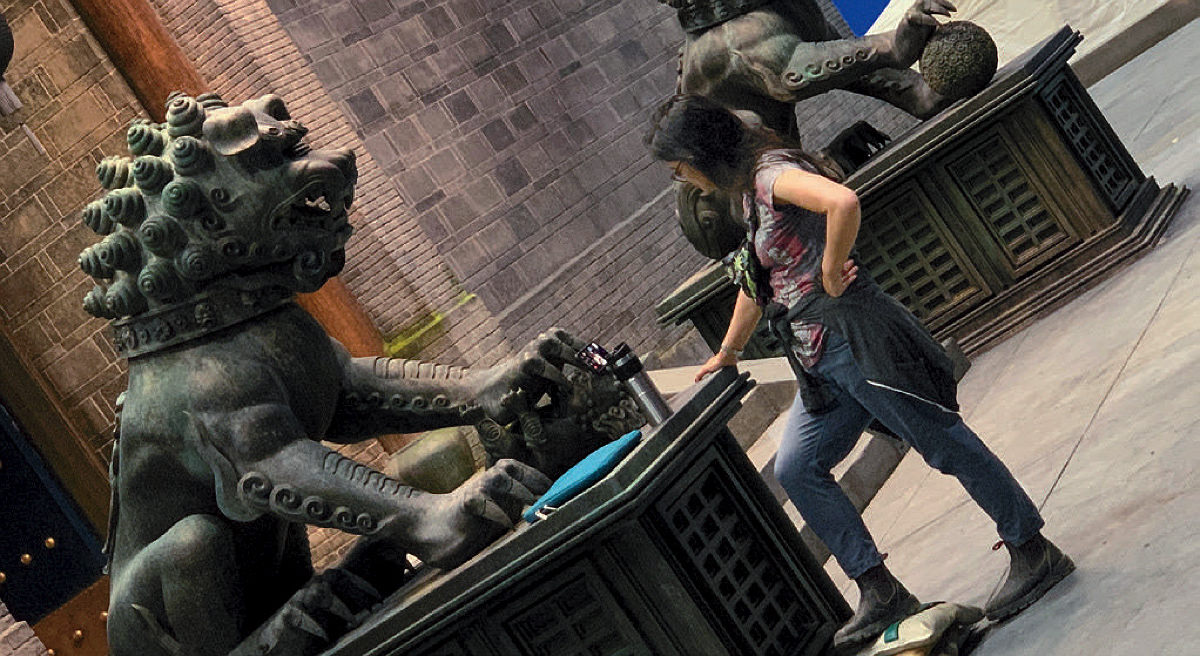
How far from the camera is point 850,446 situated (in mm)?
4047

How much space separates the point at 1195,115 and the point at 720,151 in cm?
578

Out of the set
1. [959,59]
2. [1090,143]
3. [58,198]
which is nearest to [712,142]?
[959,59]

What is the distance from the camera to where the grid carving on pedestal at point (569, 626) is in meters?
3.70

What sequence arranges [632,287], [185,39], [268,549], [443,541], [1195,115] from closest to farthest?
1. [443,541]
2. [268,549]
3. [1195,115]
4. [185,39]
5. [632,287]

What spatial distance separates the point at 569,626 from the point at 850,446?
932 millimetres

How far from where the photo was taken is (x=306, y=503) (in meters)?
3.77

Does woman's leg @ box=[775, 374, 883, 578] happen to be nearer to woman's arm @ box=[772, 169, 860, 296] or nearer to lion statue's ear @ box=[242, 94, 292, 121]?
woman's arm @ box=[772, 169, 860, 296]

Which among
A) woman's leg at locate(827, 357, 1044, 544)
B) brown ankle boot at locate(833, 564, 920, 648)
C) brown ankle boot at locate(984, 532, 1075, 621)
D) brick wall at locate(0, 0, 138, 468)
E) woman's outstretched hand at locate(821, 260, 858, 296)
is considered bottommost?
brown ankle boot at locate(984, 532, 1075, 621)

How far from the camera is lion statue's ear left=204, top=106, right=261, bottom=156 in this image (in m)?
3.92

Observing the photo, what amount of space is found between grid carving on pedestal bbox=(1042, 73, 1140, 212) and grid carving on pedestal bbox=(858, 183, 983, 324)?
0.70 metres

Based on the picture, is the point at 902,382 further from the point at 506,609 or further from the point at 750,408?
the point at 750,408

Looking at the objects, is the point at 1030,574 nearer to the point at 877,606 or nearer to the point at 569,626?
the point at 877,606

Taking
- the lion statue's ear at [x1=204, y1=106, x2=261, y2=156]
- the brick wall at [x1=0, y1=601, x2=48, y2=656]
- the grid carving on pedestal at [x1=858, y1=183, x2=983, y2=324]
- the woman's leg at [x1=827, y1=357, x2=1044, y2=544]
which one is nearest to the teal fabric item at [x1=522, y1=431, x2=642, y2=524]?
the woman's leg at [x1=827, y1=357, x2=1044, y2=544]

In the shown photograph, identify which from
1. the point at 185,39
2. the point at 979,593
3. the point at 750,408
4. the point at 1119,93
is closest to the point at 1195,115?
the point at 1119,93
